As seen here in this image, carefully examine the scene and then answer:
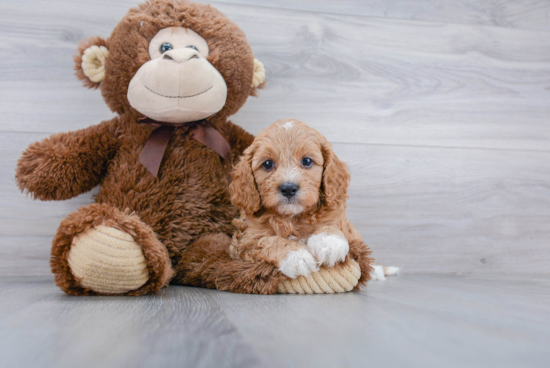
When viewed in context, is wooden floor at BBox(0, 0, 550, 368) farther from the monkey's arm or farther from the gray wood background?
the monkey's arm

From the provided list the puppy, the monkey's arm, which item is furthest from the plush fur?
the puppy

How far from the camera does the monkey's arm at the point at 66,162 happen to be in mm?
983

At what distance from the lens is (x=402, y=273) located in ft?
4.83

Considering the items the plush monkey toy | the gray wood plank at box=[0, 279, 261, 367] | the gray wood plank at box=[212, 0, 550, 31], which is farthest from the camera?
the gray wood plank at box=[212, 0, 550, 31]

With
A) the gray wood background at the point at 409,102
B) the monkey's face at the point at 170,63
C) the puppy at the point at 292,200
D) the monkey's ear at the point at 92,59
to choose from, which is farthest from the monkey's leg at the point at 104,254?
the gray wood background at the point at 409,102

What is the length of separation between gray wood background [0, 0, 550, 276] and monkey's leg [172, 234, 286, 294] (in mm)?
517

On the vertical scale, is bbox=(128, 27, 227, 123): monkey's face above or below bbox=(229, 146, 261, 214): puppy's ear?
above

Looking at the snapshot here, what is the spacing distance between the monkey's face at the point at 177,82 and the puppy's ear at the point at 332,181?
334 millimetres

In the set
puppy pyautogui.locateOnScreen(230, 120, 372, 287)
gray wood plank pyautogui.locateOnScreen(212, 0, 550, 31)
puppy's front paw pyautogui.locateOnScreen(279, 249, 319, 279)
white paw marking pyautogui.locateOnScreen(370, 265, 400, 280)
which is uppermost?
gray wood plank pyautogui.locateOnScreen(212, 0, 550, 31)

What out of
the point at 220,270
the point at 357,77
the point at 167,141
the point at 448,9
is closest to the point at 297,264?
the point at 220,270

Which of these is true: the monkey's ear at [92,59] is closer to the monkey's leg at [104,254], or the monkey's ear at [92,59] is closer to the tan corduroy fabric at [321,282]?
the monkey's leg at [104,254]

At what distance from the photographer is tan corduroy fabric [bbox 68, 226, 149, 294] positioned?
79cm

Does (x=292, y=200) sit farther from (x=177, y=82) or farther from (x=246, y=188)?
(x=177, y=82)

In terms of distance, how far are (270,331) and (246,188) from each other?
0.42 meters
